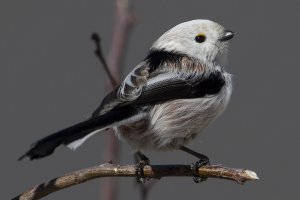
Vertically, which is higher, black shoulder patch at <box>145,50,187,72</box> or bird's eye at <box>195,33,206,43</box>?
bird's eye at <box>195,33,206,43</box>

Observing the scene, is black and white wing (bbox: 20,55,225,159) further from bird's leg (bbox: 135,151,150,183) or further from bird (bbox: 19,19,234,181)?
bird's leg (bbox: 135,151,150,183)

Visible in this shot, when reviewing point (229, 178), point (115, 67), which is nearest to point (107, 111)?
point (115, 67)

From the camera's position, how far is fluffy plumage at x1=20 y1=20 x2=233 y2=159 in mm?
2117

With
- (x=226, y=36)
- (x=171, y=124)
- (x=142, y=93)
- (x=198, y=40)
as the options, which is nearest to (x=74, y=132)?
(x=142, y=93)

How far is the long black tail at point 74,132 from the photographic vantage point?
5.26ft

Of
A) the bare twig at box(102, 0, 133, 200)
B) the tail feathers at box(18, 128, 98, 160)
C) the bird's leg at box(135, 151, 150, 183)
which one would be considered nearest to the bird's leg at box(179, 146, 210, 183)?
the bird's leg at box(135, 151, 150, 183)

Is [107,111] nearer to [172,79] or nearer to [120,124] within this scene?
[120,124]

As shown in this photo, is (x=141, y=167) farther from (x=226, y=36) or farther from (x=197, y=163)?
(x=226, y=36)

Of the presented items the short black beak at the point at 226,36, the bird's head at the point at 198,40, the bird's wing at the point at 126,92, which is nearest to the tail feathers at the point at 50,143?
the bird's wing at the point at 126,92

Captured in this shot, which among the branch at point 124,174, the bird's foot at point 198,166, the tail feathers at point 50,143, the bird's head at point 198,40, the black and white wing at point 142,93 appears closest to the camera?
the tail feathers at point 50,143

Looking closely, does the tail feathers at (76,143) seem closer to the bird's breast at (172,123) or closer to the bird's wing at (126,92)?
the bird's wing at (126,92)

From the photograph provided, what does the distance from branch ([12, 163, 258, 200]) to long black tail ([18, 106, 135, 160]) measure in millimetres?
143

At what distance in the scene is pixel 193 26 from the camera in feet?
8.14

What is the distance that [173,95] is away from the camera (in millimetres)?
2227
